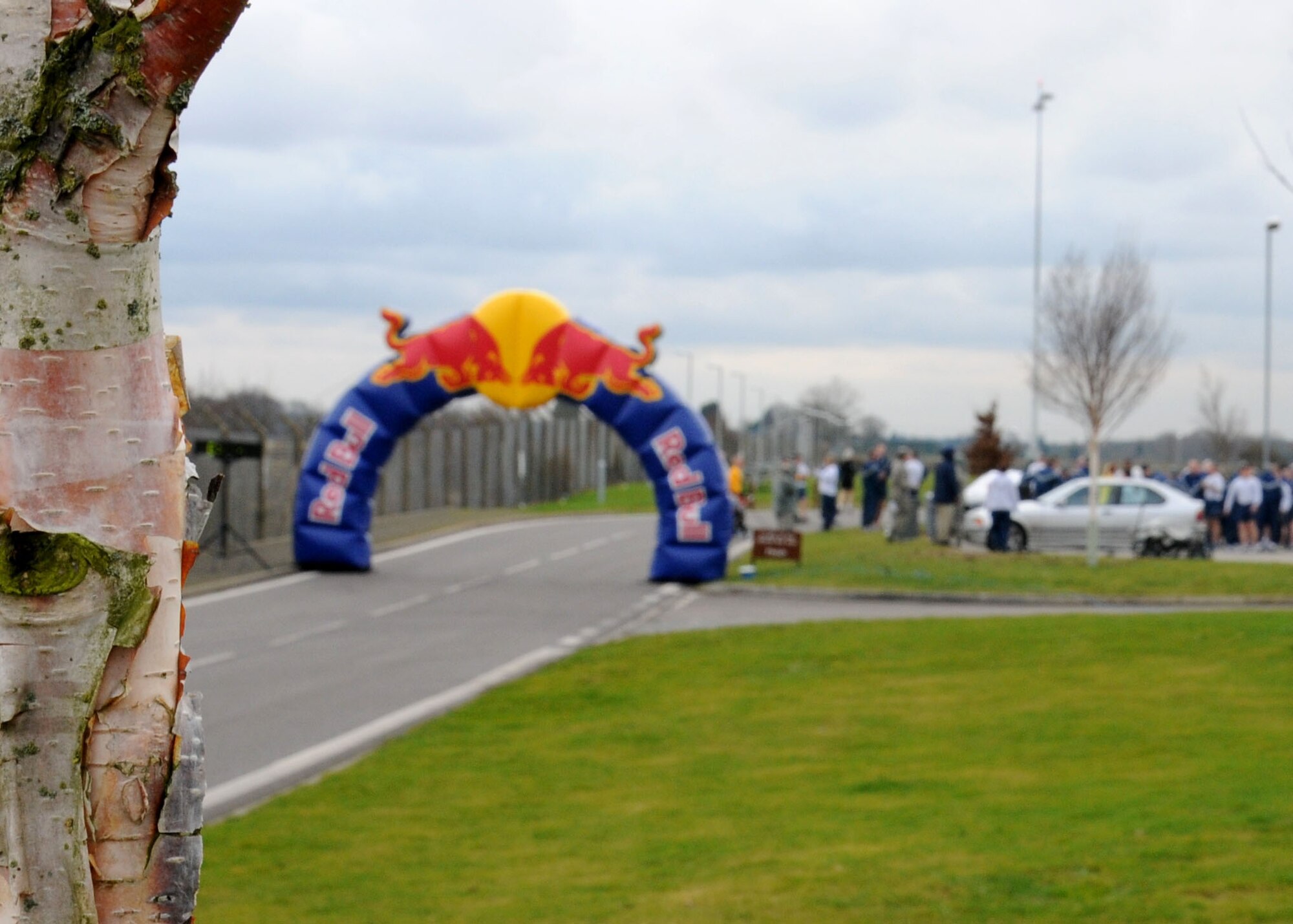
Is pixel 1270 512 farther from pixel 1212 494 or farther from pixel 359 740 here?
pixel 359 740

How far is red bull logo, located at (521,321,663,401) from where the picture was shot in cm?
2608

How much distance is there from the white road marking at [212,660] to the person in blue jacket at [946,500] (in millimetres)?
16783

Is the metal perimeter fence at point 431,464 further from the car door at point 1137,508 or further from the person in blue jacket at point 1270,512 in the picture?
the person in blue jacket at point 1270,512

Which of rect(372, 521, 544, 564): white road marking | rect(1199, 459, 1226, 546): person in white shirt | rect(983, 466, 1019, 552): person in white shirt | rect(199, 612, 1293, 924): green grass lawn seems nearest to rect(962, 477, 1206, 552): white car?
rect(983, 466, 1019, 552): person in white shirt

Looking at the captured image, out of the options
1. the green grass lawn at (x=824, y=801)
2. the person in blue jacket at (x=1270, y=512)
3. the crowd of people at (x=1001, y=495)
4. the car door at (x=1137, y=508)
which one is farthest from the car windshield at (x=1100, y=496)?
the green grass lawn at (x=824, y=801)

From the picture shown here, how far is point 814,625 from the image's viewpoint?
18.8 meters

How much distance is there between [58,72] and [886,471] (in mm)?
35476

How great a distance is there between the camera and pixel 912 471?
32.7 meters

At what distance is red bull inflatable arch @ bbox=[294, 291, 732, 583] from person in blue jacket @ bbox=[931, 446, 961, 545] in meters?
6.76

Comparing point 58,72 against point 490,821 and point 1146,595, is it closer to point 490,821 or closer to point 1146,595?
point 490,821

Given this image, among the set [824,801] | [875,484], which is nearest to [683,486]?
[875,484]

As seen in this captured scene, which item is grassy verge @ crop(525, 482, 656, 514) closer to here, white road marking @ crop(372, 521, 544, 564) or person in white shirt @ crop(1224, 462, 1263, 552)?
white road marking @ crop(372, 521, 544, 564)

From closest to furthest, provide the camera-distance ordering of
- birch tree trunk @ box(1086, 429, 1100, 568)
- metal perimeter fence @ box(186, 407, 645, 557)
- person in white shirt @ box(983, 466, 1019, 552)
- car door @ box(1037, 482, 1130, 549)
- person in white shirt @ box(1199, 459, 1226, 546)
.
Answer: birch tree trunk @ box(1086, 429, 1100, 568), person in white shirt @ box(983, 466, 1019, 552), metal perimeter fence @ box(186, 407, 645, 557), car door @ box(1037, 482, 1130, 549), person in white shirt @ box(1199, 459, 1226, 546)

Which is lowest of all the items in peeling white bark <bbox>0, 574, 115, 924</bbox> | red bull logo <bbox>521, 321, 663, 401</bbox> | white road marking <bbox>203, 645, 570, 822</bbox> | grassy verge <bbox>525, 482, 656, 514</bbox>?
white road marking <bbox>203, 645, 570, 822</bbox>
